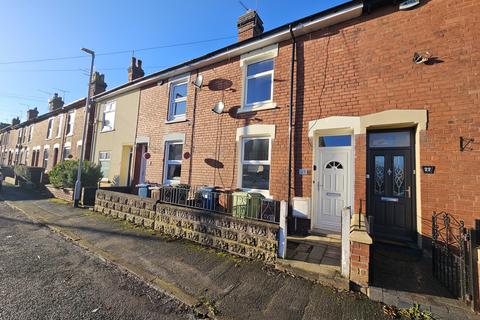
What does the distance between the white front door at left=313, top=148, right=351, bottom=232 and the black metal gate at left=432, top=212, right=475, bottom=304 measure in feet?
5.66

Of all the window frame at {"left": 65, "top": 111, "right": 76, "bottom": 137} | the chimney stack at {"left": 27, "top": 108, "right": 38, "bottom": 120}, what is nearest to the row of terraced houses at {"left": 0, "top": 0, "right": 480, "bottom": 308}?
the window frame at {"left": 65, "top": 111, "right": 76, "bottom": 137}

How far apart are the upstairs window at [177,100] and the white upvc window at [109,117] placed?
4716mm

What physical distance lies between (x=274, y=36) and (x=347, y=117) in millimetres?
3209

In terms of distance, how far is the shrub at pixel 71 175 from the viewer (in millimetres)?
10406

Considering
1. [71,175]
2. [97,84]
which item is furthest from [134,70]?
[71,175]

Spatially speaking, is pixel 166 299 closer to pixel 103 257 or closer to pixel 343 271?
pixel 103 257

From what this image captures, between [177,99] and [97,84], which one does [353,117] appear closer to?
[177,99]

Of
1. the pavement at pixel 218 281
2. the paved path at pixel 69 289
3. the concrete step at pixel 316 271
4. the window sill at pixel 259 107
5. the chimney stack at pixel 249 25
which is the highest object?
the chimney stack at pixel 249 25

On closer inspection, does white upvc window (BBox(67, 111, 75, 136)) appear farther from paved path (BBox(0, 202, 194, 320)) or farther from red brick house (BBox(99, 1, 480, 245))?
paved path (BBox(0, 202, 194, 320))

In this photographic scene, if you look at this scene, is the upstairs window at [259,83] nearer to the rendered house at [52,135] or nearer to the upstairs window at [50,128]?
the rendered house at [52,135]

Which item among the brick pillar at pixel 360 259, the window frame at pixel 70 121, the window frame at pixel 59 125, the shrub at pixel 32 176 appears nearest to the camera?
the brick pillar at pixel 360 259

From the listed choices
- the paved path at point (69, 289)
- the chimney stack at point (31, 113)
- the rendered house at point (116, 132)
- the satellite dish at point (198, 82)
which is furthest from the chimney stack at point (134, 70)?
the chimney stack at point (31, 113)

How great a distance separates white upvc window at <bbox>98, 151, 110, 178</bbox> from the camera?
1211 cm

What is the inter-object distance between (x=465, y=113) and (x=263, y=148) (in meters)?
4.42
